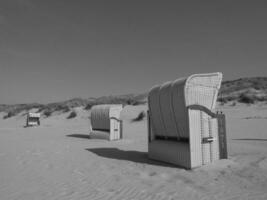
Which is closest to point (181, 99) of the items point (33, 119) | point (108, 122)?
point (108, 122)

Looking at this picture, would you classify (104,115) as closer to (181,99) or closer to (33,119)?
(181,99)

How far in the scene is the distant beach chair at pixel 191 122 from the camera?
26.3 feet

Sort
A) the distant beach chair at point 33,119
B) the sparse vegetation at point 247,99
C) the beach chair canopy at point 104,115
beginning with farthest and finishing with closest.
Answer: the distant beach chair at point 33,119 < the sparse vegetation at point 247,99 < the beach chair canopy at point 104,115

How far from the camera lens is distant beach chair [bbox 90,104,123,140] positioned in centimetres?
1691

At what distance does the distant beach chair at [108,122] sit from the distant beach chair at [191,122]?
25.6ft

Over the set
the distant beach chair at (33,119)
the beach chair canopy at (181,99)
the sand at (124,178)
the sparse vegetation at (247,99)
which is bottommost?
the sand at (124,178)

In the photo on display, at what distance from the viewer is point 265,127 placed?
18594 mm

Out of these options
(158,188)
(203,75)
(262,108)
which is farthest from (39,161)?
(262,108)

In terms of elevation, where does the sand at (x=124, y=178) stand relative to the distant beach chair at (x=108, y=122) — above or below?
below

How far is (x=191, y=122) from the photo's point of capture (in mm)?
7980

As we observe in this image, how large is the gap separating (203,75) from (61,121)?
32.8 metres

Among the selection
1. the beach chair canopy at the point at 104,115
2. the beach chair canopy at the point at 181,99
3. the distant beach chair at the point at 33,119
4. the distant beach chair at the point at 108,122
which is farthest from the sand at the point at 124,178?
the distant beach chair at the point at 33,119

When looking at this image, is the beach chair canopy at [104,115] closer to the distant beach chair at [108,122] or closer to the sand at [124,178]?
the distant beach chair at [108,122]

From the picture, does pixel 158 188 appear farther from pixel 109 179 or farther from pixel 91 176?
pixel 91 176
